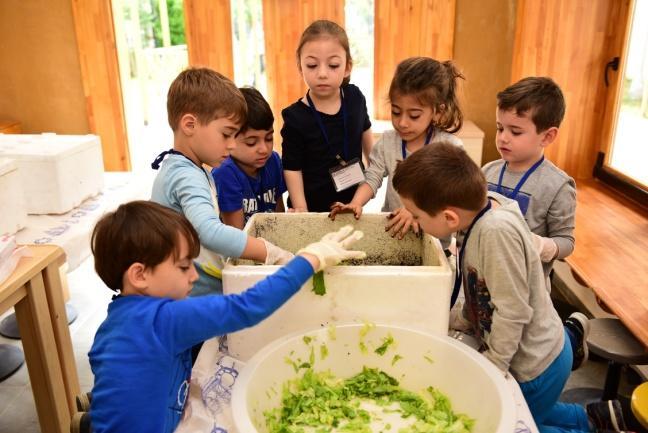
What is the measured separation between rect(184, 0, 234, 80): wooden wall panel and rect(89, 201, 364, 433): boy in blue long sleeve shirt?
3037 mm

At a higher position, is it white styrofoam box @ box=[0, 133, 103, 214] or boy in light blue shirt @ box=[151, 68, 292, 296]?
boy in light blue shirt @ box=[151, 68, 292, 296]

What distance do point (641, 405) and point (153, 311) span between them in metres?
1.28

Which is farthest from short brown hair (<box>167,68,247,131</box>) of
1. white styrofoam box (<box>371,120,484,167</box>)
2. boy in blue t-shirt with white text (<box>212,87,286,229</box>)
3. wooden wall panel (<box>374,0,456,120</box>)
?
wooden wall panel (<box>374,0,456,120</box>)

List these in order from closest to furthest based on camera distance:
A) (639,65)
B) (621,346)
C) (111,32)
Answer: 1. (621,346)
2. (639,65)
3. (111,32)

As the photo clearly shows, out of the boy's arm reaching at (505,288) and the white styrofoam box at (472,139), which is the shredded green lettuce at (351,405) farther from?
the white styrofoam box at (472,139)

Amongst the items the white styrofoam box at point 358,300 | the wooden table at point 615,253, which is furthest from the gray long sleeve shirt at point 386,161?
the wooden table at point 615,253

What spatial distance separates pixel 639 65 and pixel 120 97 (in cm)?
345

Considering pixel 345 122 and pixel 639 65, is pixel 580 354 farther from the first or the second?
pixel 639 65

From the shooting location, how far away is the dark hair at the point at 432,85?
4.86ft

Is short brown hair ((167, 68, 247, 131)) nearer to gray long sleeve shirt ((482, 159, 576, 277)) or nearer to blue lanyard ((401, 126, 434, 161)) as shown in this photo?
blue lanyard ((401, 126, 434, 161))

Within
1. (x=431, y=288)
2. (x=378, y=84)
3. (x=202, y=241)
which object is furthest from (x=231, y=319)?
(x=378, y=84)

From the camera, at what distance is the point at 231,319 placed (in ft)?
3.01

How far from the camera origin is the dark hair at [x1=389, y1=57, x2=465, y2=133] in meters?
1.48

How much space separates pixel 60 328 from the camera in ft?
5.65
